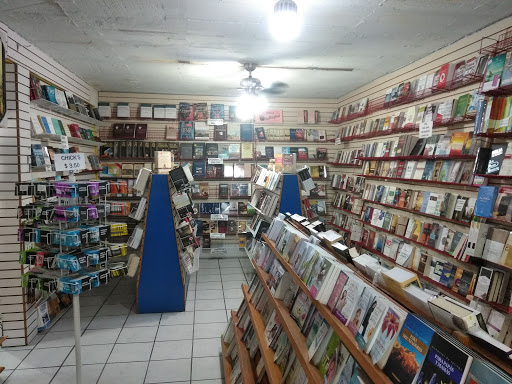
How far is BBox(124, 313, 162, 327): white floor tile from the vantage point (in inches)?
159

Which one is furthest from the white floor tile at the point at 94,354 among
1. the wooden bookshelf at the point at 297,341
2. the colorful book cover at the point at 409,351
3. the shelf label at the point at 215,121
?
the shelf label at the point at 215,121

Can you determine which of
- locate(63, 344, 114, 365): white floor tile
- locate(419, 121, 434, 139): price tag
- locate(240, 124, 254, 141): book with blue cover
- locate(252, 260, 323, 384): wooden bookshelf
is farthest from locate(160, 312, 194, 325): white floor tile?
locate(240, 124, 254, 141): book with blue cover

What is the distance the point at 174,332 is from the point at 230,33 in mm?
3486

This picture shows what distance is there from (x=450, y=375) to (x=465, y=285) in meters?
2.86

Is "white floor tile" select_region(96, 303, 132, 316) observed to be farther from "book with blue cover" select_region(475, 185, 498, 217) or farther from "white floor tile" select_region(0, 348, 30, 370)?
"book with blue cover" select_region(475, 185, 498, 217)

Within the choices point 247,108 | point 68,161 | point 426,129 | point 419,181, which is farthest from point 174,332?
point 247,108

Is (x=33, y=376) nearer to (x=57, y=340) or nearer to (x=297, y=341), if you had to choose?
(x=57, y=340)

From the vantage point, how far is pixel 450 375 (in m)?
0.91

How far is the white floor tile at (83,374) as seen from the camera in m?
2.96

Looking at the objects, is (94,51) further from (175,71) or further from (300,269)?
(300,269)

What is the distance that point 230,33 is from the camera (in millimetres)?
3555

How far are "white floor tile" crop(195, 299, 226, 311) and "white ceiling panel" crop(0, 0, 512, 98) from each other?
343 cm

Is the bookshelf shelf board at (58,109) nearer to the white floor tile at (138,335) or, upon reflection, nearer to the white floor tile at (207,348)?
the white floor tile at (138,335)

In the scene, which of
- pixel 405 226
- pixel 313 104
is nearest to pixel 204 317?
pixel 405 226
